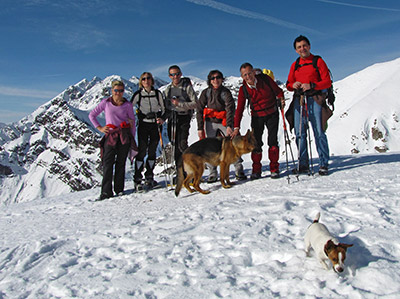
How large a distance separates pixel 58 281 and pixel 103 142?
500cm

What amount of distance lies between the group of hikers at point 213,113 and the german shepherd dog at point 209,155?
26 cm

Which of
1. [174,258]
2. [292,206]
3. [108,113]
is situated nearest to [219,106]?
[108,113]

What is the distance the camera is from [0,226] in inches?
242

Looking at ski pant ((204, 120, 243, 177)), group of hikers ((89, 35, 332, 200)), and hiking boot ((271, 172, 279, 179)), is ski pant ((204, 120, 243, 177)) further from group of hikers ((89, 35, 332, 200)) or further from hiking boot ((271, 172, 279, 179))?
hiking boot ((271, 172, 279, 179))

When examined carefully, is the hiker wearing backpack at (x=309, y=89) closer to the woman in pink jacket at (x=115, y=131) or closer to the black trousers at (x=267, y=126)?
the black trousers at (x=267, y=126)

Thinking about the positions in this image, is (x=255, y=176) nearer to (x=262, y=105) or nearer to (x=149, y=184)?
(x=262, y=105)

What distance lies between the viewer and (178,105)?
8180 millimetres

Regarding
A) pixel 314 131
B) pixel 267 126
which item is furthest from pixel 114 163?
pixel 314 131

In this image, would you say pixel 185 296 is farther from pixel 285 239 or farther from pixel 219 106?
pixel 219 106

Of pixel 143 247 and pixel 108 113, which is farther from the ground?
pixel 108 113

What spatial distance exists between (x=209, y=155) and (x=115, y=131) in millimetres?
2681

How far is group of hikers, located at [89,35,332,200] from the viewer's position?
7203 millimetres

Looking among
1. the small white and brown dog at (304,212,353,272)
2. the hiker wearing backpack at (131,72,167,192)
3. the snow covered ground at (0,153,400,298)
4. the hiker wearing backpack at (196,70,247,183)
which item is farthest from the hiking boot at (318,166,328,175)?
the hiker wearing backpack at (131,72,167,192)

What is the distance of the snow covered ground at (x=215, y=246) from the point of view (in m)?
2.98
